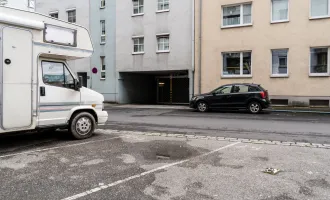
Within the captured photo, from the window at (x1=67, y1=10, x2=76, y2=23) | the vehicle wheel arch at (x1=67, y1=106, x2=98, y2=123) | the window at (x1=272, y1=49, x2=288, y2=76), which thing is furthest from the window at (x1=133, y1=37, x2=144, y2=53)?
the vehicle wheel arch at (x1=67, y1=106, x2=98, y2=123)

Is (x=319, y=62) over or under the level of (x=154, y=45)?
under

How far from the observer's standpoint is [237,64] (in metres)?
20.6

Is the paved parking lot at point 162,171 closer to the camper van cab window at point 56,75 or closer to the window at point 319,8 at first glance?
the camper van cab window at point 56,75

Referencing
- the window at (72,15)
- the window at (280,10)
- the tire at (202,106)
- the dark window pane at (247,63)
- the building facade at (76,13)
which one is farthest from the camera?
the window at (72,15)

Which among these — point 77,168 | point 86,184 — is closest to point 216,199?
point 86,184

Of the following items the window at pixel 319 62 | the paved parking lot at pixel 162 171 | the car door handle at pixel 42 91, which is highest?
the window at pixel 319 62

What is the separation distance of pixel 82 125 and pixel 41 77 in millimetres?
1738

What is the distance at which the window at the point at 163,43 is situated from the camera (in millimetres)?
23017

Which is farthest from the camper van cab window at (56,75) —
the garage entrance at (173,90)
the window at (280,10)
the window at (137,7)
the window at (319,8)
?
the garage entrance at (173,90)

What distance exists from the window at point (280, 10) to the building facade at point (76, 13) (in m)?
16.0

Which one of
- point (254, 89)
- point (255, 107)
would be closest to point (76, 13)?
point (254, 89)

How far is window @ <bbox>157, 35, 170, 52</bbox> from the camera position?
23017 mm

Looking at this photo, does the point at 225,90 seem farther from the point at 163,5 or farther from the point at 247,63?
the point at 163,5

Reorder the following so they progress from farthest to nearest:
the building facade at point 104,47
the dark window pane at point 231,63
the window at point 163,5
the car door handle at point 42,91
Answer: the building facade at point 104,47
the window at point 163,5
the dark window pane at point 231,63
the car door handle at point 42,91
